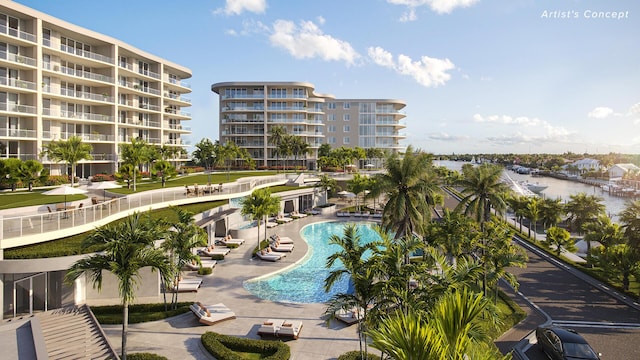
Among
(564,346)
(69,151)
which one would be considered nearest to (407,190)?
(564,346)

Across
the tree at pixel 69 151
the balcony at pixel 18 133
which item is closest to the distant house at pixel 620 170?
the tree at pixel 69 151

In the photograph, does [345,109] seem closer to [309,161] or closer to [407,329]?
[309,161]

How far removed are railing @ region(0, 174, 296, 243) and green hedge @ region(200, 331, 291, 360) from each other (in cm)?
917

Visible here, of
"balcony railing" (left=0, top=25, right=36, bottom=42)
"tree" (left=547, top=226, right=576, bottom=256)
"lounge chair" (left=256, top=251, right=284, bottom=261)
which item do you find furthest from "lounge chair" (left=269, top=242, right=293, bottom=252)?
Result: "balcony railing" (left=0, top=25, right=36, bottom=42)

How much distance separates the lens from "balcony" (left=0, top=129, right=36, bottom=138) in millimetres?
40297

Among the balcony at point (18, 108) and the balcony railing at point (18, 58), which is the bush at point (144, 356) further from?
the balcony railing at point (18, 58)

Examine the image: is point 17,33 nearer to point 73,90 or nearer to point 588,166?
point 73,90

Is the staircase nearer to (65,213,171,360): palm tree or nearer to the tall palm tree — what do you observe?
(65,213,171,360): palm tree

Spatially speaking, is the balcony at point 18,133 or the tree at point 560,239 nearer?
the tree at point 560,239

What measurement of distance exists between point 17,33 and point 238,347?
42.4m

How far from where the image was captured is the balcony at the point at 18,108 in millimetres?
40094

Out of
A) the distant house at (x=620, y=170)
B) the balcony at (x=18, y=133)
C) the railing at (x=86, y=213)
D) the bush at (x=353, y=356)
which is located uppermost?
the balcony at (x=18, y=133)

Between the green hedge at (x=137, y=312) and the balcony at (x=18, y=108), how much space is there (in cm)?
3237

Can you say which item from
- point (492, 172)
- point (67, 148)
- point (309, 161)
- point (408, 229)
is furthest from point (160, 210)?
point (309, 161)
